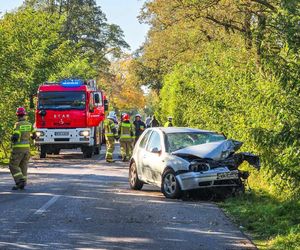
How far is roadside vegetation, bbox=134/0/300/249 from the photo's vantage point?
8.79 metres

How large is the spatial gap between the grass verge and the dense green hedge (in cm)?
38

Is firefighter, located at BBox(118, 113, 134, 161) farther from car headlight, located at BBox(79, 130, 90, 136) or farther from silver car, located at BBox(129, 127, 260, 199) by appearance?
silver car, located at BBox(129, 127, 260, 199)

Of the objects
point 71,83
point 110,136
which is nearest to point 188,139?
point 110,136

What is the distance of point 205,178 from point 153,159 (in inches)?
69.3

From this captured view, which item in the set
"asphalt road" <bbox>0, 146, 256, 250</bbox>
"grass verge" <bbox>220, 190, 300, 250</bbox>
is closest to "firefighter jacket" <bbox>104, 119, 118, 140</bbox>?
"asphalt road" <bbox>0, 146, 256, 250</bbox>

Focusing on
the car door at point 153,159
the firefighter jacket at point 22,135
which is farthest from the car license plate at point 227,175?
the firefighter jacket at point 22,135

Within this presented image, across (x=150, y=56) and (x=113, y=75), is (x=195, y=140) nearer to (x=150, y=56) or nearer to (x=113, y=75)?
(x=150, y=56)

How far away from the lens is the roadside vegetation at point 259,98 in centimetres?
879

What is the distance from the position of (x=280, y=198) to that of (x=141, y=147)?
A: 4.01m

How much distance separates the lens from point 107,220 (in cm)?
944

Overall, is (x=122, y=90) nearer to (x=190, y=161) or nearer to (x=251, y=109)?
(x=251, y=109)

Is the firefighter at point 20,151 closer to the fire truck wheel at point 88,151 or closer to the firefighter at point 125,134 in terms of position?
the firefighter at point 125,134

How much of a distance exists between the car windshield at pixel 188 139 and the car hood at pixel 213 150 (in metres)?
0.43

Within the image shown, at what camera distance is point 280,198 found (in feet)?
37.9
